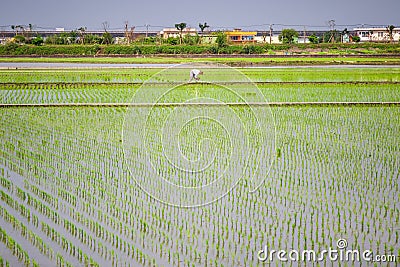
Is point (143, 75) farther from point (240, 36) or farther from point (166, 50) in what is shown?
point (240, 36)

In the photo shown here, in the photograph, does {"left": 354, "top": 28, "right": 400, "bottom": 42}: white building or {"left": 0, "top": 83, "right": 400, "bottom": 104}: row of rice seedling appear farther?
{"left": 354, "top": 28, "right": 400, "bottom": 42}: white building

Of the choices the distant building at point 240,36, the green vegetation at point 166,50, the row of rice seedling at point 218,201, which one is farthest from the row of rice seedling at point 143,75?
the distant building at point 240,36

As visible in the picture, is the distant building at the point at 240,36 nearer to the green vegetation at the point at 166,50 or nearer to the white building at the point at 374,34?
the white building at the point at 374,34

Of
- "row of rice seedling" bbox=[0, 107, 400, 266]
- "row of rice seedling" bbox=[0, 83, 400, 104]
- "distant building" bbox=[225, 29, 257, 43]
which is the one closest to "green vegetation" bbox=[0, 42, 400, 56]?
"row of rice seedling" bbox=[0, 83, 400, 104]

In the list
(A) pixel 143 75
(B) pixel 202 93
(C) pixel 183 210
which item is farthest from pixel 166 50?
(C) pixel 183 210

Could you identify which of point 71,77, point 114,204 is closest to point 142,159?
point 114,204

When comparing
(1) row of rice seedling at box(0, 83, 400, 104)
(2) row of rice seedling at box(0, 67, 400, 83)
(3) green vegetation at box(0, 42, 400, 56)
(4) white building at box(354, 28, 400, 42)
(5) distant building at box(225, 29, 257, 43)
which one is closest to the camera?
(1) row of rice seedling at box(0, 83, 400, 104)

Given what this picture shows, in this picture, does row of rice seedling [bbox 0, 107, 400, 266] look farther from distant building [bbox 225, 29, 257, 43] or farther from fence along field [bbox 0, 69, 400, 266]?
distant building [bbox 225, 29, 257, 43]
